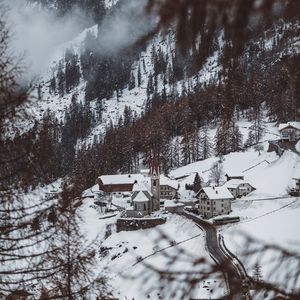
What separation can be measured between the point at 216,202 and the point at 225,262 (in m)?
33.6

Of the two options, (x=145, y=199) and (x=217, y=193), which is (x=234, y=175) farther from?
(x=145, y=199)

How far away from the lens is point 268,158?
4744cm

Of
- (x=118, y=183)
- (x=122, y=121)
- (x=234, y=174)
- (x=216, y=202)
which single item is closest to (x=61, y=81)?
(x=122, y=121)

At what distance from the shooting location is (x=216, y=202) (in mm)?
34969

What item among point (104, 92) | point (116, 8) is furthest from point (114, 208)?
point (116, 8)

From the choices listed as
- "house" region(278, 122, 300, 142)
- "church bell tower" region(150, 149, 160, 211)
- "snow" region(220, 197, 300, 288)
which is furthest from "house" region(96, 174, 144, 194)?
"house" region(278, 122, 300, 142)

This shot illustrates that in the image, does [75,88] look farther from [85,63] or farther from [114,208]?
[114,208]

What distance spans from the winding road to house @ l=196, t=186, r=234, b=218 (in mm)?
1364

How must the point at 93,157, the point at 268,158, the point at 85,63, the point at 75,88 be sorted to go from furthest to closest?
the point at 85,63, the point at 75,88, the point at 93,157, the point at 268,158

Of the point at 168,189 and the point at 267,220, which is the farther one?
the point at 168,189

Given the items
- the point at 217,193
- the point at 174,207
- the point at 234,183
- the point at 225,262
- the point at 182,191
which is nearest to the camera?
the point at 225,262

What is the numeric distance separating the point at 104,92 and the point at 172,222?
342ft

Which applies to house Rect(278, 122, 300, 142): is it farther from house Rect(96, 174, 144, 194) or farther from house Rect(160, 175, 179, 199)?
house Rect(96, 174, 144, 194)

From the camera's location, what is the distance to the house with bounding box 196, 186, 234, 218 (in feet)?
115
